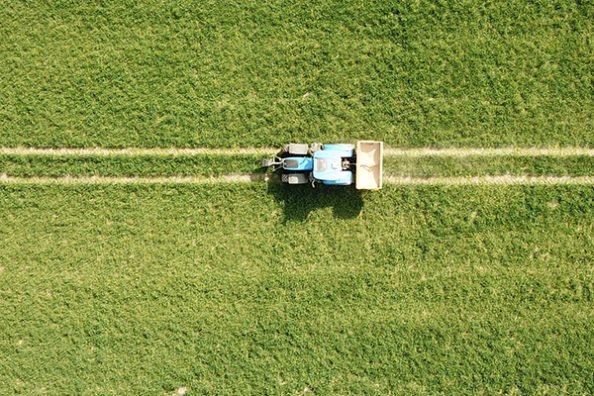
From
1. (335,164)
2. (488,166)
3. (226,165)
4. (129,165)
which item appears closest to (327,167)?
(335,164)

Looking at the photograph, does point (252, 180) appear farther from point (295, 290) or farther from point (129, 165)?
point (129, 165)

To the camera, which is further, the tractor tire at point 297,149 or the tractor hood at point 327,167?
the tractor tire at point 297,149

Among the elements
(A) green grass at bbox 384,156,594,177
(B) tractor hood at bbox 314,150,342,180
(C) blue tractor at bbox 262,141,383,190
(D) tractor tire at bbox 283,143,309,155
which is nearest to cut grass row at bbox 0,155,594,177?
(A) green grass at bbox 384,156,594,177

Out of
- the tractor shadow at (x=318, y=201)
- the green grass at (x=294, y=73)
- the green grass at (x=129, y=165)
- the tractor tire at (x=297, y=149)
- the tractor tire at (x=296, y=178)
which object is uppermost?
the green grass at (x=294, y=73)

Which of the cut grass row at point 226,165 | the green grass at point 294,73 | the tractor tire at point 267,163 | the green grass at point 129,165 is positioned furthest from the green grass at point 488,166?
the green grass at point 129,165

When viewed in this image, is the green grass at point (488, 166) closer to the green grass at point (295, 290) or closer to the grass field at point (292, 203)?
the grass field at point (292, 203)
